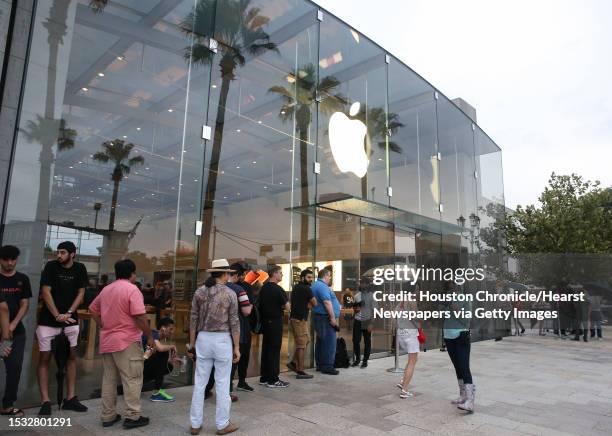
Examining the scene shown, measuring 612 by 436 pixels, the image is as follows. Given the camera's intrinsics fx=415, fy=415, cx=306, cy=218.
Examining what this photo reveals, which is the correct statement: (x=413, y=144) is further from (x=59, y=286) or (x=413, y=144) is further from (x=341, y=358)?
(x=59, y=286)

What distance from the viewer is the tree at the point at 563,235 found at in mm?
14922

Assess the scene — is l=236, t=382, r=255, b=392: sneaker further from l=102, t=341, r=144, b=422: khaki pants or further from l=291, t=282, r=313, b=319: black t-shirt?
l=102, t=341, r=144, b=422: khaki pants

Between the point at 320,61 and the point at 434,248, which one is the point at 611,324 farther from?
the point at 320,61

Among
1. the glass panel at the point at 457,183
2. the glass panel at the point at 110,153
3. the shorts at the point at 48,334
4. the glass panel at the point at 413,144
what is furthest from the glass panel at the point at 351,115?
the shorts at the point at 48,334

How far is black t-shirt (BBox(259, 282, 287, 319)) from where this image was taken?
253 inches

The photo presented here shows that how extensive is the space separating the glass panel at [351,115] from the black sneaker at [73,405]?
579 cm

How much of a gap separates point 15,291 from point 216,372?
236 cm

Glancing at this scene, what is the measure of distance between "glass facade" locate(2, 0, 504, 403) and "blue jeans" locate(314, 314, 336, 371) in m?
0.72

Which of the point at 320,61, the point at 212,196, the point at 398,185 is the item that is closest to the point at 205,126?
the point at 212,196

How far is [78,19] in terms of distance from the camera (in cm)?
592

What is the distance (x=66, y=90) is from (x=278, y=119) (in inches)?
159

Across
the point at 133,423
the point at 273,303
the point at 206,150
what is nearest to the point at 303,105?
the point at 206,150

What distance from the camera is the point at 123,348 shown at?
414 centimetres

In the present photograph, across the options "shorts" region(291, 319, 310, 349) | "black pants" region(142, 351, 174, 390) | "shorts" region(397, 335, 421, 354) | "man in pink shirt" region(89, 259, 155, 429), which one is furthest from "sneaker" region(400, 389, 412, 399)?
"man in pink shirt" region(89, 259, 155, 429)
